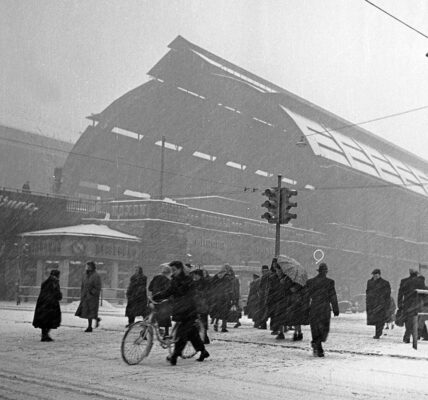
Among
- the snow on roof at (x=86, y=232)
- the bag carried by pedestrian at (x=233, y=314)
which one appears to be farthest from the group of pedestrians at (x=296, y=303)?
the snow on roof at (x=86, y=232)

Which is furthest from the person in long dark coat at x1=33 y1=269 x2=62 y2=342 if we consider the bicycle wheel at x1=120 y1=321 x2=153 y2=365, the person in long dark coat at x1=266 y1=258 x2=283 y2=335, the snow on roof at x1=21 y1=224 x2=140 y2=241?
the snow on roof at x1=21 y1=224 x2=140 y2=241

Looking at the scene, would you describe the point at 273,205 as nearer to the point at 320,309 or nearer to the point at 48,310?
the point at 320,309

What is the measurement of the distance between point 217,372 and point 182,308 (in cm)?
117

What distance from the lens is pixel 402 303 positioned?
46.7 feet

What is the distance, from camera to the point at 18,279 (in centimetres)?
3291

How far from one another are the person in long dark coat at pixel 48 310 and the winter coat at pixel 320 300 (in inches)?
202

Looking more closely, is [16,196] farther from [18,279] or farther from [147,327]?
[147,327]

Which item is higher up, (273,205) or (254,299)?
(273,205)

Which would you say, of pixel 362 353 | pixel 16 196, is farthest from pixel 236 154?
pixel 362 353

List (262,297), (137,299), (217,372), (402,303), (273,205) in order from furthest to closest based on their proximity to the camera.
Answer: (273,205) < (262,297) < (137,299) < (402,303) < (217,372)

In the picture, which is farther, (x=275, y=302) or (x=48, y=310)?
(x=275, y=302)

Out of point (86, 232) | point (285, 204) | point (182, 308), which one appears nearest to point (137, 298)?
point (285, 204)

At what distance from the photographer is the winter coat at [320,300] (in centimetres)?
1084

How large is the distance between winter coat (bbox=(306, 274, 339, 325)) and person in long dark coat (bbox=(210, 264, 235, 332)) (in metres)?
4.80
